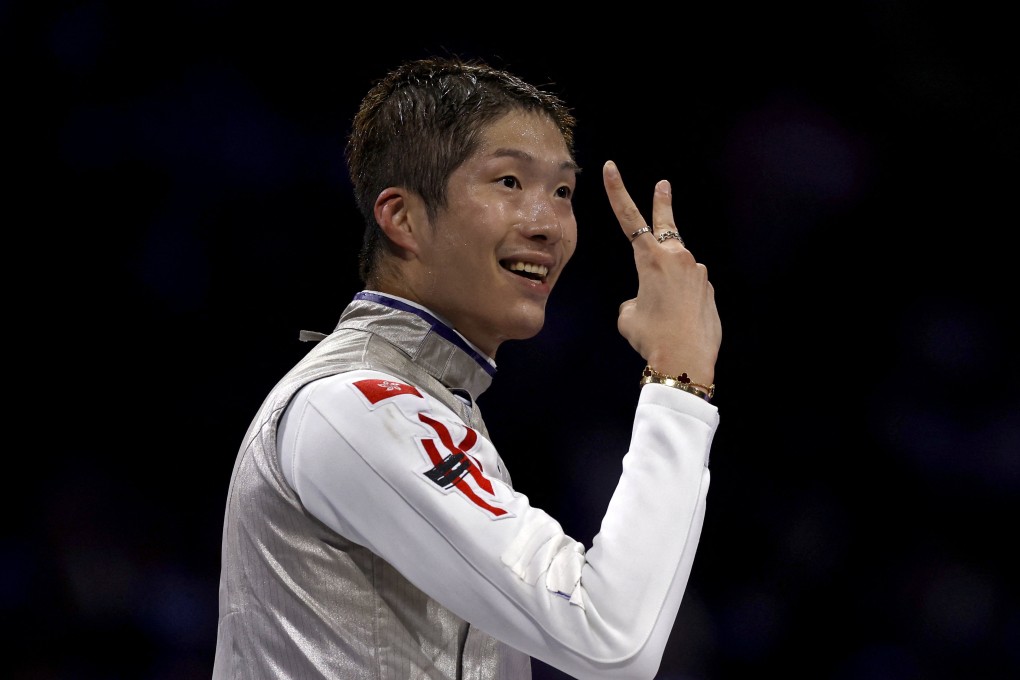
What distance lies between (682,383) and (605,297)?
5.91ft

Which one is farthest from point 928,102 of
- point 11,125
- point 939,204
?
point 11,125

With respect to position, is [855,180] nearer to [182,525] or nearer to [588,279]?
[588,279]

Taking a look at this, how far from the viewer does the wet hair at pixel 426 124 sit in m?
1.19

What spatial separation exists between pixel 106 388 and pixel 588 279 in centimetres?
125

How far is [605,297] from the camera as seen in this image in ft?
9.06

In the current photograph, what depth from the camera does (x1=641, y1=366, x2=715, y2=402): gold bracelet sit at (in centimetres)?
97

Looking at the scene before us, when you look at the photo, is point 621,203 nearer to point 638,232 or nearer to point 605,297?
point 638,232

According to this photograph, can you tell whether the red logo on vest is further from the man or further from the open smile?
the open smile

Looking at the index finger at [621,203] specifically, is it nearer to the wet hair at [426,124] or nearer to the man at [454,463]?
the man at [454,463]

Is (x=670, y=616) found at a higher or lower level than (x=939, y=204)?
lower

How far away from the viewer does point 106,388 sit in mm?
2461

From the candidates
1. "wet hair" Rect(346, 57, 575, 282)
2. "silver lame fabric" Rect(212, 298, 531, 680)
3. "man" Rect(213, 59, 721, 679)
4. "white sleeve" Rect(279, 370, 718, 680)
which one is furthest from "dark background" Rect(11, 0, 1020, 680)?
"white sleeve" Rect(279, 370, 718, 680)

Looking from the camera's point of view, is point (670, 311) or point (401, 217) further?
point (401, 217)

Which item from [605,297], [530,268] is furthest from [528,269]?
[605,297]
